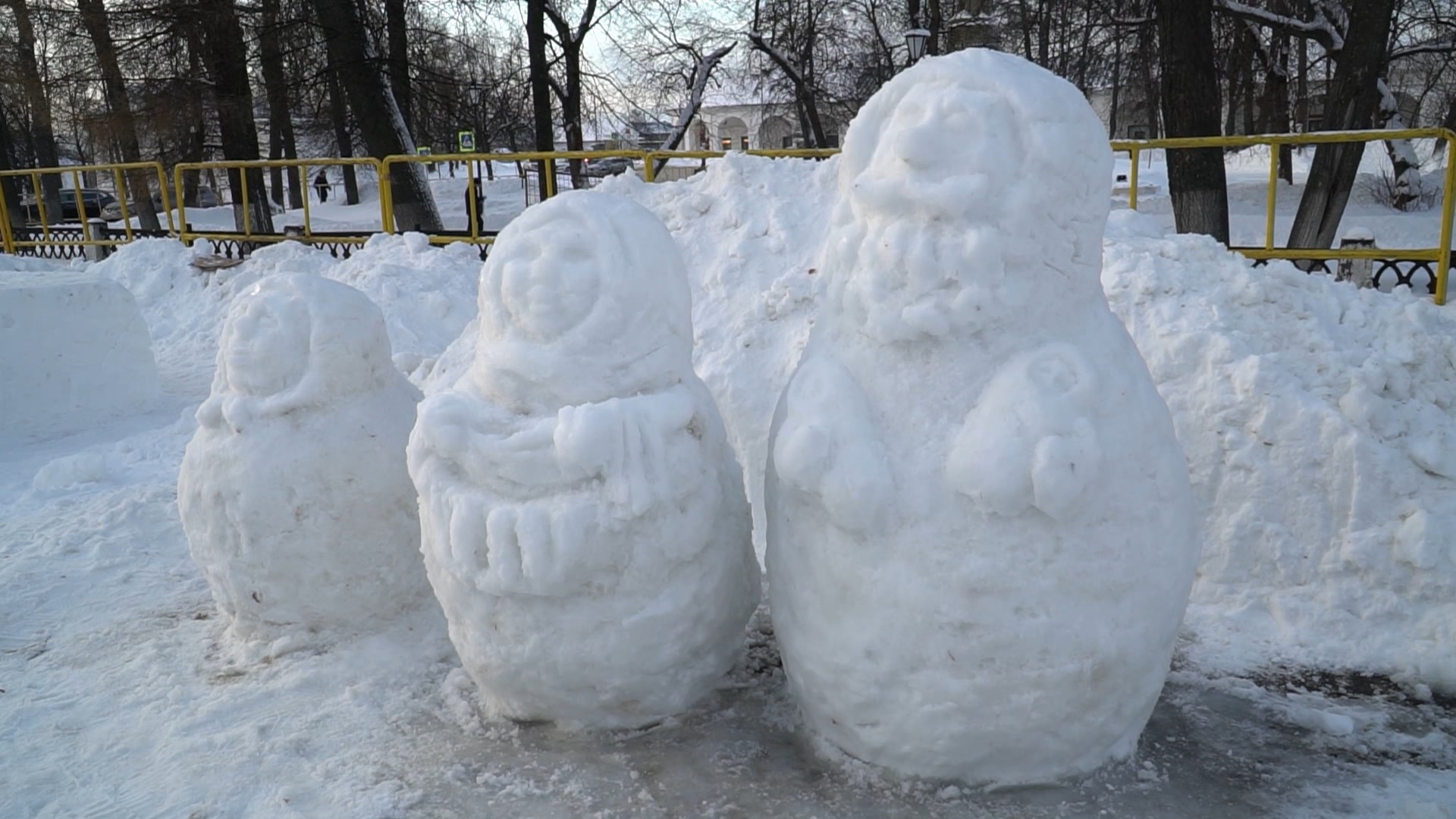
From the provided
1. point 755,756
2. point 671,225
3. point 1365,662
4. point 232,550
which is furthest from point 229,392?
point 1365,662

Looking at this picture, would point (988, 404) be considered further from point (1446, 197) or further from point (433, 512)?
point (1446, 197)

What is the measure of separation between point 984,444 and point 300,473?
2486mm

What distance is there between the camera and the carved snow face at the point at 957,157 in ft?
8.92

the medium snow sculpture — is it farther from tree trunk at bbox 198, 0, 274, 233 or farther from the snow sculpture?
tree trunk at bbox 198, 0, 274, 233

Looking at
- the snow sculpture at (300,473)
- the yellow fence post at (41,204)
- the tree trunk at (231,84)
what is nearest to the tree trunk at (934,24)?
the tree trunk at (231,84)

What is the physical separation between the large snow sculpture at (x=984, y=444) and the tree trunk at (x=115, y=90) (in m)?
15.2

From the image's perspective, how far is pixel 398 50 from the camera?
15617 millimetres

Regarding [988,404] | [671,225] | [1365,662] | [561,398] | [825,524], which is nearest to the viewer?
[988,404]

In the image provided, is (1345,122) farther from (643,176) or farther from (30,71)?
(30,71)

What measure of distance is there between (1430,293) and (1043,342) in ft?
20.9

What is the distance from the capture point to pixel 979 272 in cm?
272

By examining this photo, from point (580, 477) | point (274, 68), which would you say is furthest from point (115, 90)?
point (580, 477)

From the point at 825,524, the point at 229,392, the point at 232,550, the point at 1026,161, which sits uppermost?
the point at 1026,161

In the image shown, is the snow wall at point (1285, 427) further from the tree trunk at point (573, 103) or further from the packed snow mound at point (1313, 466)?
the tree trunk at point (573, 103)
